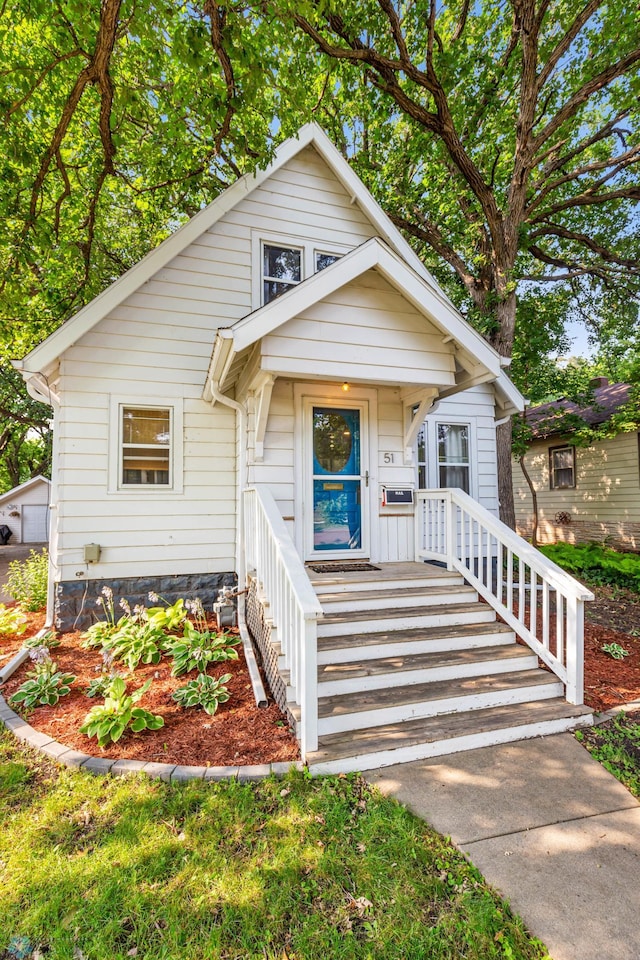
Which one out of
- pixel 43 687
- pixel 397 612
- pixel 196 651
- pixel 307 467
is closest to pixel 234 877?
pixel 196 651

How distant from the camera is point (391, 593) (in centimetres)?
434

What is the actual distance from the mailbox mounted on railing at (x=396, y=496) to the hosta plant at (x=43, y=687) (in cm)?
388

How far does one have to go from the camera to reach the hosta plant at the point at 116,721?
3084 millimetres

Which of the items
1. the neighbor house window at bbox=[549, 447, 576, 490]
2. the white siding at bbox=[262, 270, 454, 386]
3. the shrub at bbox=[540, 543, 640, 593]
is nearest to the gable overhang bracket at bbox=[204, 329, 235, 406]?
the white siding at bbox=[262, 270, 454, 386]

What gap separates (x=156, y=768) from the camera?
2793mm

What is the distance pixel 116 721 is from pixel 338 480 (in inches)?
135

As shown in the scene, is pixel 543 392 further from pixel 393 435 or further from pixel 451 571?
pixel 451 571

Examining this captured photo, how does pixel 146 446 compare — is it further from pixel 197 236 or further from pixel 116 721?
pixel 116 721

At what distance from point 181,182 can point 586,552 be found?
33.1 feet

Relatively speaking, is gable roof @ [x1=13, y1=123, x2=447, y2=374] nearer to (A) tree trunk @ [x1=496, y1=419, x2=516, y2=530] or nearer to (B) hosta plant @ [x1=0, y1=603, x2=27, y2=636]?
(B) hosta plant @ [x1=0, y1=603, x2=27, y2=636]

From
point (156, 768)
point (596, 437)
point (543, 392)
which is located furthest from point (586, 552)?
point (156, 768)

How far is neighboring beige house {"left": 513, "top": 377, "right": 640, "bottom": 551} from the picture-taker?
11734 millimetres

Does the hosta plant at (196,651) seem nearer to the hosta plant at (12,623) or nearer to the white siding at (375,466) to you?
the white siding at (375,466)

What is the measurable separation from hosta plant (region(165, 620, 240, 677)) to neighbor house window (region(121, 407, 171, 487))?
2.10 metres
